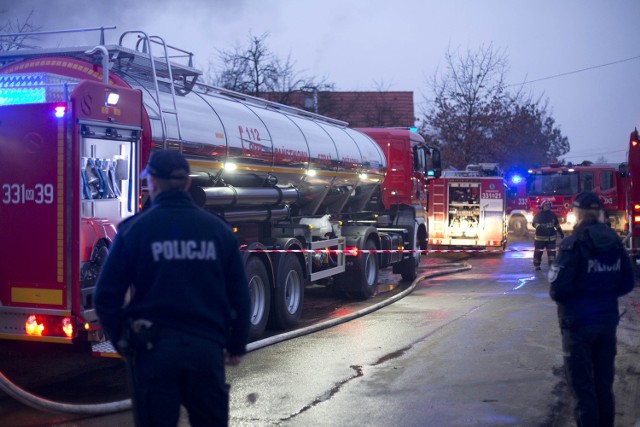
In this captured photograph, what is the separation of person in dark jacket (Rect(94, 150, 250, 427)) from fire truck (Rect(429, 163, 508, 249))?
22742 millimetres

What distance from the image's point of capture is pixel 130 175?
8141 mm

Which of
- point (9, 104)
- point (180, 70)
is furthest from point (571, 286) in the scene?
point (180, 70)

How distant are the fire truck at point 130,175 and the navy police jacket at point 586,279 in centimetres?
398

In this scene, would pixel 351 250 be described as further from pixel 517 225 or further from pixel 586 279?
pixel 517 225

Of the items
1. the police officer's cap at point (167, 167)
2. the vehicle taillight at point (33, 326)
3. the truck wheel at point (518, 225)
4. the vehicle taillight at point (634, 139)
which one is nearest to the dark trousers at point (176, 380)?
the police officer's cap at point (167, 167)

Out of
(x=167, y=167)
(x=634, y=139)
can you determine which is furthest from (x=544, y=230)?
(x=167, y=167)

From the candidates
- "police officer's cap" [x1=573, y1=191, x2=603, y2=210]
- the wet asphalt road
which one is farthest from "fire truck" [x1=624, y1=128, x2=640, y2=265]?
"police officer's cap" [x1=573, y1=191, x2=603, y2=210]

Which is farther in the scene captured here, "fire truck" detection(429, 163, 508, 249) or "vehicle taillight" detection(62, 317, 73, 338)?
"fire truck" detection(429, 163, 508, 249)

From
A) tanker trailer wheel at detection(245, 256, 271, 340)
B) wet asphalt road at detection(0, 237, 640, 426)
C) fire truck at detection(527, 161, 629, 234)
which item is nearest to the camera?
wet asphalt road at detection(0, 237, 640, 426)

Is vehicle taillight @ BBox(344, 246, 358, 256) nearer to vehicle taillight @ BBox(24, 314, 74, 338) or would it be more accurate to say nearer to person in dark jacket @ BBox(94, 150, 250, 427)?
vehicle taillight @ BBox(24, 314, 74, 338)

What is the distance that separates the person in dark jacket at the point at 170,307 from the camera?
3695 mm

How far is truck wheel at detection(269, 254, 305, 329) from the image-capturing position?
11.1 metres

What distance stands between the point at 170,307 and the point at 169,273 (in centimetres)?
15

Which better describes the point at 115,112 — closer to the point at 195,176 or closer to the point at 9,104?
the point at 9,104
